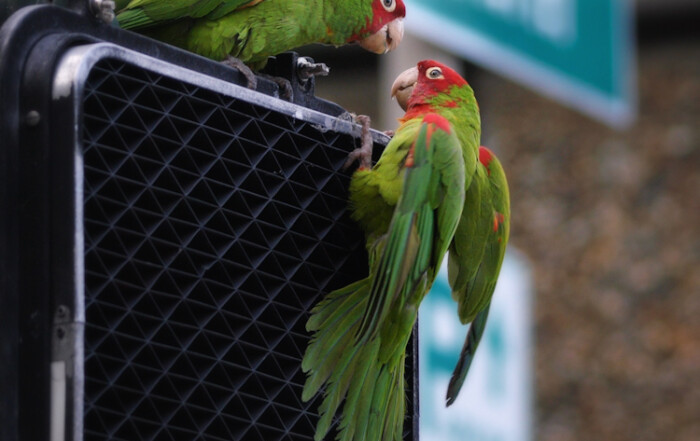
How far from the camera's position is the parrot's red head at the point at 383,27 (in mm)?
2609

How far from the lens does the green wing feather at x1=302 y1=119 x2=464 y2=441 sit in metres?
1.70

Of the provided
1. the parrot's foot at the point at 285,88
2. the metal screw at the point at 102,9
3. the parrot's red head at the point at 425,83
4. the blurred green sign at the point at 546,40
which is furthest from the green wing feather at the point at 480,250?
the blurred green sign at the point at 546,40

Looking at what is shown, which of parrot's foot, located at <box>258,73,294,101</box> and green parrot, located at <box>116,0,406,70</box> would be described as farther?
green parrot, located at <box>116,0,406,70</box>

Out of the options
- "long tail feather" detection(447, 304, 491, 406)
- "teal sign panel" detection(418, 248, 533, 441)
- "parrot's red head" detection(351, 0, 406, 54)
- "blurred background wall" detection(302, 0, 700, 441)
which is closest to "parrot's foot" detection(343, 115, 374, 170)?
"long tail feather" detection(447, 304, 491, 406)

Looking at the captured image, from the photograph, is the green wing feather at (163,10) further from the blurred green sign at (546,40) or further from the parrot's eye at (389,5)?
the blurred green sign at (546,40)

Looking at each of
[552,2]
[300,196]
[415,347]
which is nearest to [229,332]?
[300,196]

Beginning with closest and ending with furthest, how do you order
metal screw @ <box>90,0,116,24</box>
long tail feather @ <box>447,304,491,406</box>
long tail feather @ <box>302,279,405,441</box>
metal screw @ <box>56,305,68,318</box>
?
metal screw @ <box>56,305,68,318</box> → metal screw @ <box>90,0,116,24</box> → long tail feather @ <box>302,279,405,441</box> → long tail feather @ <box>447,304,491,406</box>

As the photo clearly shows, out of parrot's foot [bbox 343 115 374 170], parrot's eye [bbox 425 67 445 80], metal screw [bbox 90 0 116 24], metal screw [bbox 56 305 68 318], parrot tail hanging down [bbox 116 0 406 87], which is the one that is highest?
metal screw [bbox 90 0 116 24]

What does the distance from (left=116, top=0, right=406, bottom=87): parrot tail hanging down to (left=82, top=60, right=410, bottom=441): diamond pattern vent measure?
629 millimetres

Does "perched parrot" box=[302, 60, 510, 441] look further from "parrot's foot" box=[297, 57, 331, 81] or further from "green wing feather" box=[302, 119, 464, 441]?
"parrot's foot" box=[297, 57, 331, 81]

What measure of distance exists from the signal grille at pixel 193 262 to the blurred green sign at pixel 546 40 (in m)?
2.44

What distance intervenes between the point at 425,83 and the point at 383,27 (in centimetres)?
25

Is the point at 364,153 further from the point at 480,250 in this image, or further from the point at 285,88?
the point at 480,250

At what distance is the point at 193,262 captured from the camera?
144 centimetres
